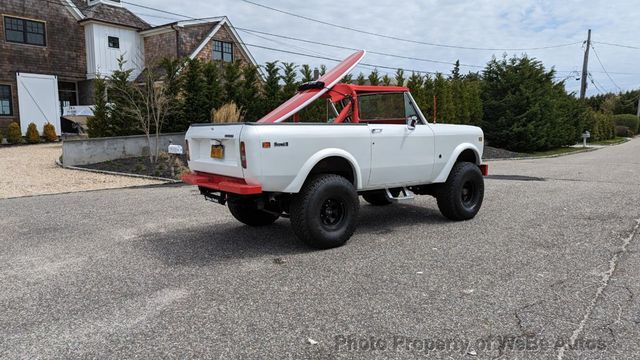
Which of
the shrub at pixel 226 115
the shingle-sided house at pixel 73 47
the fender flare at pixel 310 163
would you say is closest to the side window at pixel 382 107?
the fender flare at pixel 310 163

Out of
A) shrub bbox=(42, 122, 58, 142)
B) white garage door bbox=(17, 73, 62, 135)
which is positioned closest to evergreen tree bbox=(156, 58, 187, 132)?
shrub bbox=(42, 122, 58, 142)

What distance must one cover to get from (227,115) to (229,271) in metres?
10.5

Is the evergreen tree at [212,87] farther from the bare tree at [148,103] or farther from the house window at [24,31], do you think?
the house window at [24,31]

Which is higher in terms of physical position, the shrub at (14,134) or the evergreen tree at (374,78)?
the evergreen tree at (374,78)

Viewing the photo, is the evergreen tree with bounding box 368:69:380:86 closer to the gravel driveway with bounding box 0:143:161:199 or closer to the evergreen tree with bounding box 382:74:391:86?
the evergreen tree with bounding box 382:74:391:86

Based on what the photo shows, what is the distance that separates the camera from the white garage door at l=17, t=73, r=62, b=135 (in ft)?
75.6

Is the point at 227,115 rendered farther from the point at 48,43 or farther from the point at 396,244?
the point at 48,43

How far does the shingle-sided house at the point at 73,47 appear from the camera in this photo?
22.8 metres

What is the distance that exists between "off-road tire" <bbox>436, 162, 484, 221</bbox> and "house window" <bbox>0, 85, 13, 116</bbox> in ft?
76.7

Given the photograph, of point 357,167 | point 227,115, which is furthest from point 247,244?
point 227,115

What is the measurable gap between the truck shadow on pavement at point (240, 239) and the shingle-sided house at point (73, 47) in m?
18.1

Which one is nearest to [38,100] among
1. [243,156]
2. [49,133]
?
[49,133]

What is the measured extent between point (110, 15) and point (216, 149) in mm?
24720

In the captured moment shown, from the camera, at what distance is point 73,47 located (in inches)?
989
